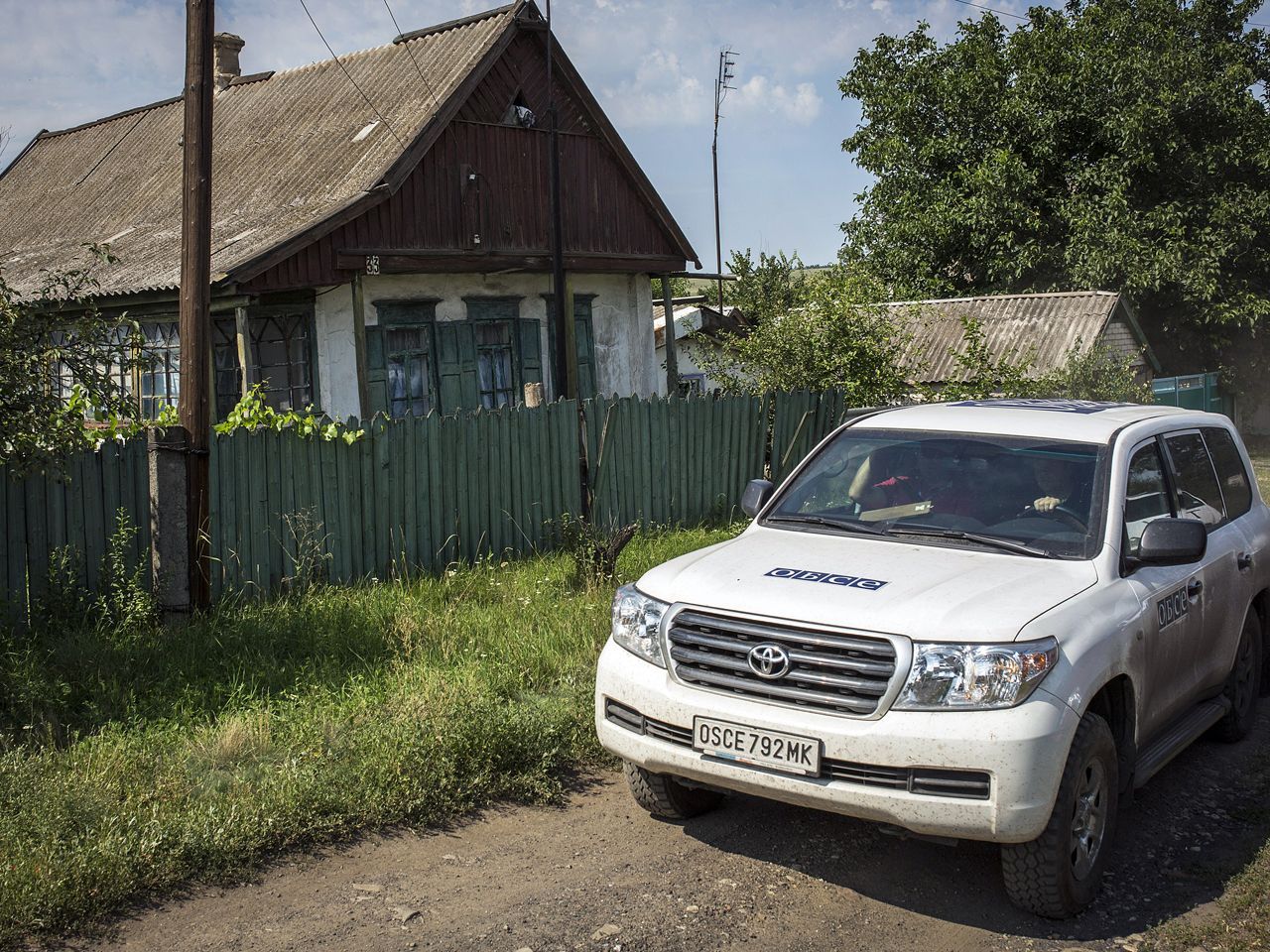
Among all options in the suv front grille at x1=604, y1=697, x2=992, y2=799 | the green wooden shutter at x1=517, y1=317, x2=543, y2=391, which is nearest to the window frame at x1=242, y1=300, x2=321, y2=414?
the green wooden shutter at x1=517, y1=317, x2=543, y2=391

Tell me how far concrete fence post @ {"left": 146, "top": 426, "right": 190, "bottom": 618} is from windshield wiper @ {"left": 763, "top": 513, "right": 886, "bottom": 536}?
162 inches

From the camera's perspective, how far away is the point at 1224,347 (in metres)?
27.8

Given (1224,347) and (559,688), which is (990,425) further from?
(1224,347)

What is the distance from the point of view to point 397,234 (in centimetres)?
1487

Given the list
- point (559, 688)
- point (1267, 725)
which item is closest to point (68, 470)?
point (559, 688)

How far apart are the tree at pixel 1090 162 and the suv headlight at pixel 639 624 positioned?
23.2m

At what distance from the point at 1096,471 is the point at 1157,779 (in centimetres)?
161

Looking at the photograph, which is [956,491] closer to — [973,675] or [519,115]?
[973,675]

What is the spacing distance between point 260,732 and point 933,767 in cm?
324

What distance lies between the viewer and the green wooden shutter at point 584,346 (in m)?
17.8

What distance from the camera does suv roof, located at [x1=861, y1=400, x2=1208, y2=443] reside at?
5.25 meters

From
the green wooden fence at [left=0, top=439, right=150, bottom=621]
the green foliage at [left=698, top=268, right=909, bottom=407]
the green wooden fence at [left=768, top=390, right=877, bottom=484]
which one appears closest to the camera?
the green wooden fence at [left=0, top=439, right=150, bottom=621]

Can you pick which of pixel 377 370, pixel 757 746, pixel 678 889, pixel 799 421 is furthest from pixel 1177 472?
pixel 377 370

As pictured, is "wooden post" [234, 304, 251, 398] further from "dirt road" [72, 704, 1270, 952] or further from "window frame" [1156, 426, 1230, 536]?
"window frame" [1156, 426, 1230, 536]
